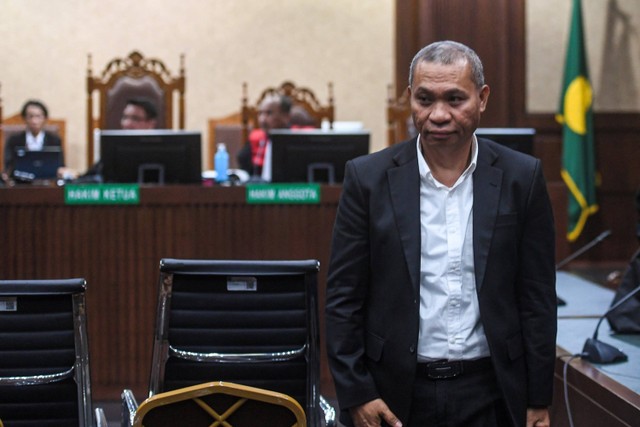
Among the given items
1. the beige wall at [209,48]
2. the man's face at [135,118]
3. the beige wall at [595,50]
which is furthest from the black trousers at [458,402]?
the beige wall at [209,48]

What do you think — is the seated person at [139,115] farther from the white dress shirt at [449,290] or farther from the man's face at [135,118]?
the white dress shirt at [449,290]

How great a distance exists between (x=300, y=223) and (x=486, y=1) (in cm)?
352

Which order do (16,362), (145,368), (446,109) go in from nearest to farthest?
(446,109), (16,362), (145,368)

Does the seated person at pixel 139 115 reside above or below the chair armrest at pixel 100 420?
above

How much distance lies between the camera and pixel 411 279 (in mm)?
1604

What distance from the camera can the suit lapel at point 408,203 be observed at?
1.60m

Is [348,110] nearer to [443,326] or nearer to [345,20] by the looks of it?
[345,20]

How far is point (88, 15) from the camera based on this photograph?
7578mm

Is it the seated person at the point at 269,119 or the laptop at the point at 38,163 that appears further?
the seated person at the point at 269,119

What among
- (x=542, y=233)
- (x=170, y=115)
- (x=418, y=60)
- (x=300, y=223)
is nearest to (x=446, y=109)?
(x=418, y=60)

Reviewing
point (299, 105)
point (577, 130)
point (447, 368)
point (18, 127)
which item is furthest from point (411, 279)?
point (18, 127)

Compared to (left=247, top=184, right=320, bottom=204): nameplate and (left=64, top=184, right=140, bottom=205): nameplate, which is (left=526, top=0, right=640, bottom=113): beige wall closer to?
(left=247, top=184, right=320, bottom=204): nameplate

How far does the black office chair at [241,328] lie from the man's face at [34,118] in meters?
4.46

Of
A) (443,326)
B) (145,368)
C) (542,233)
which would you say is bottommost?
(145,368)
